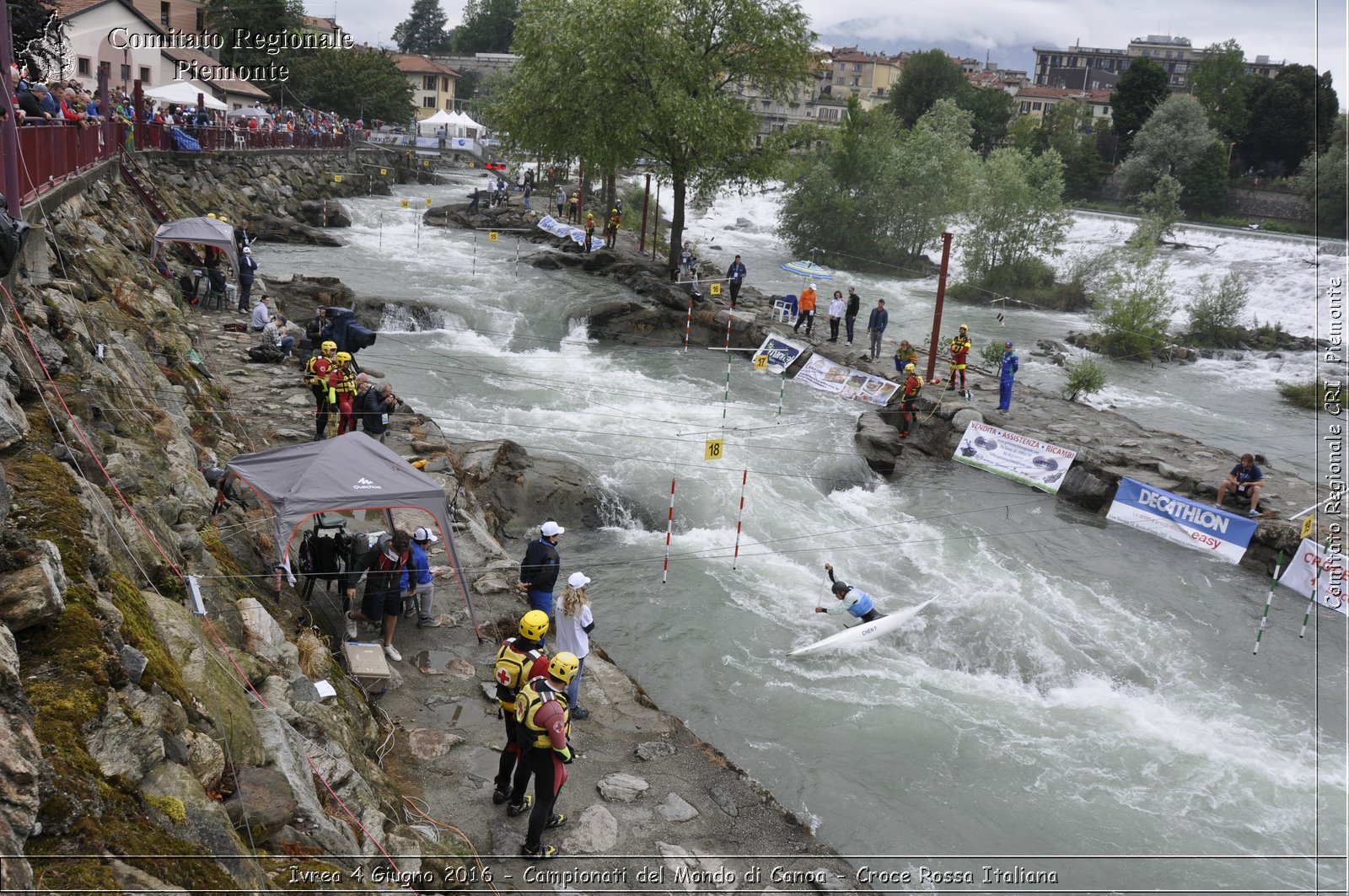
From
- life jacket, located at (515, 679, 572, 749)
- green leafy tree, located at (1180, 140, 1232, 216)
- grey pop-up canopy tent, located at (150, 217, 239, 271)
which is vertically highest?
green leafy tree, located at (1180, 140, 1232, 216)

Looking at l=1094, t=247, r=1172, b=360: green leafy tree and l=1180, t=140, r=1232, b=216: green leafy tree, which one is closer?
l=1094, t=247, r=1172, b=360: green leafy tree

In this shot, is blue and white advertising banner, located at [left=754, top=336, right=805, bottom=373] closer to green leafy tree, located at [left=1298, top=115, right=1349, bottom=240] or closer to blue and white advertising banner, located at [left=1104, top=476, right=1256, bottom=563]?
blue and white advertising banner, located at [left=1104, top=476, right=1256, bottom=563]

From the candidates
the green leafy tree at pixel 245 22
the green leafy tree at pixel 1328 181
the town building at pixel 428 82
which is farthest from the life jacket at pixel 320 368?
the town building at pixel 428 82

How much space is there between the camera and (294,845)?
216 inches

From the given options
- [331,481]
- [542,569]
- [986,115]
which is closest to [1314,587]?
[542,569]

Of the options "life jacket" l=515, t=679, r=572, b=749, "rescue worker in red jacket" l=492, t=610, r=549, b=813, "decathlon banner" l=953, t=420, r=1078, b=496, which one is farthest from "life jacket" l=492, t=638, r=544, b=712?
"decathlon banner" l=953, t=420, r=1078, b=496

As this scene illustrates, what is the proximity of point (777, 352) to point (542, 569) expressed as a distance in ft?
56.5

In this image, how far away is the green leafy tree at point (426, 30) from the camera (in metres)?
164

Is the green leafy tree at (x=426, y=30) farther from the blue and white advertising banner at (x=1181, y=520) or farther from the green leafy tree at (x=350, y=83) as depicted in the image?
the blue and white advertising banner at (x=1181, y=520)

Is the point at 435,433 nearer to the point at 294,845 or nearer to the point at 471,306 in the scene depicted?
the point at 294,845

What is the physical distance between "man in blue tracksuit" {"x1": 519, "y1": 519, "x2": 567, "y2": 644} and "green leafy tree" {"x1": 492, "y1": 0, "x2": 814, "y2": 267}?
2271 cm

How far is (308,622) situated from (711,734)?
14.8 ft

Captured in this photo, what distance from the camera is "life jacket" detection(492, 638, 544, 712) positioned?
291 inches

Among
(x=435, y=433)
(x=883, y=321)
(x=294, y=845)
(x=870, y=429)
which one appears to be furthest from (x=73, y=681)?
(x=883, y=321)
